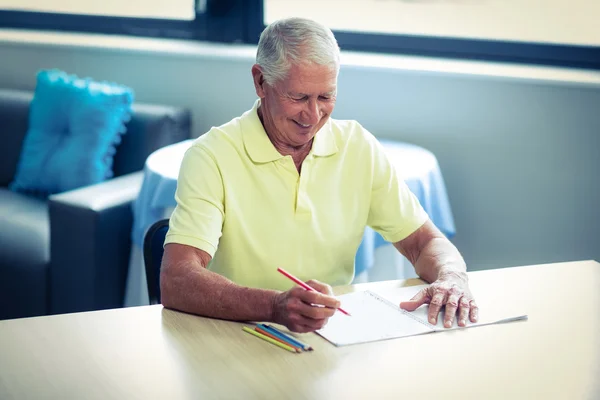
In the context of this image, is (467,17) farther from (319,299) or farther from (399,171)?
(319,299)

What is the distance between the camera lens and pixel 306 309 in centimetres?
153

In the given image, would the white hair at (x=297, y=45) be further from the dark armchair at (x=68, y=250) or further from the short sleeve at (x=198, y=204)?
the dark armchair at (x=68, y=250)

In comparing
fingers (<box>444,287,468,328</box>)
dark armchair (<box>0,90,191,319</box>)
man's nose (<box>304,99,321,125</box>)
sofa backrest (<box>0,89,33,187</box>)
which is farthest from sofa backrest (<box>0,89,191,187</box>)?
fingers (<box>444,287,468,328</box>)

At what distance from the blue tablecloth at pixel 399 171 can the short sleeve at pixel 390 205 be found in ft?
2.29

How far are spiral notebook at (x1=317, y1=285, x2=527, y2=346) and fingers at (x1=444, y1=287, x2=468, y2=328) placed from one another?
12 millimetres

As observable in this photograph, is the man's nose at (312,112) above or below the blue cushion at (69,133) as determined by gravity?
above

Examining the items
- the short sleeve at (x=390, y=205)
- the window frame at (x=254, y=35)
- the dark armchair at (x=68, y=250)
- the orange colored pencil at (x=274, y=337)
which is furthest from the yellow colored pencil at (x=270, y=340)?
the window frame at (x=254, y=35)

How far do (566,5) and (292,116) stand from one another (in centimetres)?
174

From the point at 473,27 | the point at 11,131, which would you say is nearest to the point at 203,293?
the point at 473,27

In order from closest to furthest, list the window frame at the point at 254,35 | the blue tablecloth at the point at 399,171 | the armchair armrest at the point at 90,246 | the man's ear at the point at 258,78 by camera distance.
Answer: the man's ear at the point at 258,78 → the blue tablecloth at the point at 399,171 → the armchair armrest at the point at 90,246 → the window frame at the point at 254,35

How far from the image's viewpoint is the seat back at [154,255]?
6.69 ft

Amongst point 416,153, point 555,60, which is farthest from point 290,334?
point 555,60

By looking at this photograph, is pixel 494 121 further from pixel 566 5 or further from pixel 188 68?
pixel 188 68

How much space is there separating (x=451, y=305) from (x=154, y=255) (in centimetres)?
74
